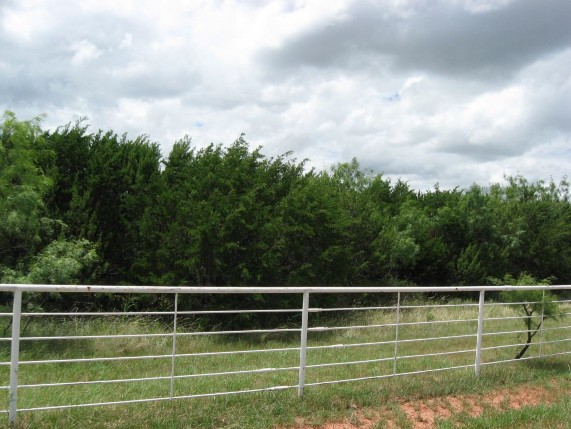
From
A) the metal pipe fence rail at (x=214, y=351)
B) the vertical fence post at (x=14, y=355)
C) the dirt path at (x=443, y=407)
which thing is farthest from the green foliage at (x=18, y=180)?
the dirt path at (x=443, y=407)

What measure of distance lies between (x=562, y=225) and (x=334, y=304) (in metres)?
21.0

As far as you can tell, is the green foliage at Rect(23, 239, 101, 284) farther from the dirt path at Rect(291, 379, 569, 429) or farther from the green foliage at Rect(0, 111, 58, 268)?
the dirt path at Rect(291, 379, 569, 429)

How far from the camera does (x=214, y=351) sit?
10.6 meters

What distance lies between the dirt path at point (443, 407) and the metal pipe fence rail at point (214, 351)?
62 centimetres

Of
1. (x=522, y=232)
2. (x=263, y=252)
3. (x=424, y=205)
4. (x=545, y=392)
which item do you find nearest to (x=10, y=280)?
(x=263, y=252)

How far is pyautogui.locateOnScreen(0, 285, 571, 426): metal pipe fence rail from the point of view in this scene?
5.02 meters

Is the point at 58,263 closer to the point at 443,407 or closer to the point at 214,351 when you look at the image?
the point at 214,351

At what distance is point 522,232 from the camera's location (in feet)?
93.7

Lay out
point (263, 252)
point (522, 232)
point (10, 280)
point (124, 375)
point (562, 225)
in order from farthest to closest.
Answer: point (562, 225) < point (522, 232) < point (263, 252) < point (10, 280) < point (124, 375)

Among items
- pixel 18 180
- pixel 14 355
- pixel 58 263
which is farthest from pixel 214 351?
pixel 14 355

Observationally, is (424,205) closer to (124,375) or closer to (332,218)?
(332,218)

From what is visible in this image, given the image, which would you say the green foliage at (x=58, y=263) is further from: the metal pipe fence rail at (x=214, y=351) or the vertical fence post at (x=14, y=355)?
the vertical fence post at (x=14, y=355)

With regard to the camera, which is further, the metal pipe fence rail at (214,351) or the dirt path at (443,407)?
the dirt path at (443,407)

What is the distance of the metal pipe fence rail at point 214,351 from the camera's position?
5020 mm
